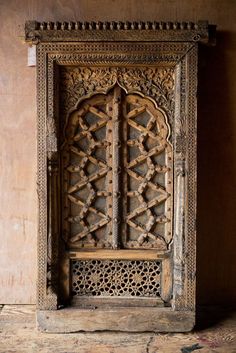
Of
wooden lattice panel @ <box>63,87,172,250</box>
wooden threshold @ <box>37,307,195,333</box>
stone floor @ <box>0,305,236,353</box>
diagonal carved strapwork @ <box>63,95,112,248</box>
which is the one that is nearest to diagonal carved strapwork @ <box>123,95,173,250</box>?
wooden lattice panel @ <box>63,87,172,250</box>

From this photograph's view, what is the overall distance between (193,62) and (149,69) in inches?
11.8

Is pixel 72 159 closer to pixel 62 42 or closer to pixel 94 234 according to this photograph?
pixel 94 234

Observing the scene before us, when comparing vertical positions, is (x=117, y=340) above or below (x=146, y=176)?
below

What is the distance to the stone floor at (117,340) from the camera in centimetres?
274

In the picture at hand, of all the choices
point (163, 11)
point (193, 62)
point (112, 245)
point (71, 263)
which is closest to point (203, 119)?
point (193, 62)

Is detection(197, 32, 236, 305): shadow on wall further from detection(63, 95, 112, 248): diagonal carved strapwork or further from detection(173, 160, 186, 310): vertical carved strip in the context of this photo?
detection(63, 95, 112, 248): diagonal carved strapwork

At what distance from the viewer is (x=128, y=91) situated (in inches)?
119

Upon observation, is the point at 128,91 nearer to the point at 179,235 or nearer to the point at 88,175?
the point at 88,175

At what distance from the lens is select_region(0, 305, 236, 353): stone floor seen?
108 inches

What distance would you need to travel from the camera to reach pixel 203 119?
3281 millimetres

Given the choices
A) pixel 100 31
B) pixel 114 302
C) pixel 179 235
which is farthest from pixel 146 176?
pixel 100 31

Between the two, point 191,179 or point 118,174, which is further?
point 118,174

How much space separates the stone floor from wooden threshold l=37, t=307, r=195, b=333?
1.6 inches

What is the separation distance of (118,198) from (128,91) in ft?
2.44
